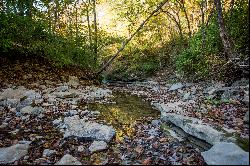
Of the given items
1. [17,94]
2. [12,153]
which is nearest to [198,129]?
[12,153]

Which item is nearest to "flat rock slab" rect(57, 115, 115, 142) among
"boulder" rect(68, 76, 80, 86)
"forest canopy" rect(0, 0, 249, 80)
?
"forest canopy" rect(0, 0, 249, 80)

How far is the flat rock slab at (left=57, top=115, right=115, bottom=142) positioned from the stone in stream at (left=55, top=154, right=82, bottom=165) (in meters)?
1.01

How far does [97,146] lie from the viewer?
5551 mm

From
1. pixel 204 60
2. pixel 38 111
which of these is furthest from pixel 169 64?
pixel 38 111

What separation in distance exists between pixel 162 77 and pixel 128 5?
6492 mm

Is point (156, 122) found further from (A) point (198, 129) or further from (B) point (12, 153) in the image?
(B) point (12, 153)

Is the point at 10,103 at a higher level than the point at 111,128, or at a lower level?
higher

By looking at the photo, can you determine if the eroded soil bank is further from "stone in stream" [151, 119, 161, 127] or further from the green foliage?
the green foliage

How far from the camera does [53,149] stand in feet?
18.4

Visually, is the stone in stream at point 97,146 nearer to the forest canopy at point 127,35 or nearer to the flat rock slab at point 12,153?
the flat rock slab at point 12,153

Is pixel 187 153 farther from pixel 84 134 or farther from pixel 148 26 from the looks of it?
pixel 148 26

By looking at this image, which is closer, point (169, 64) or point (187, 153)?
point (187, 153)

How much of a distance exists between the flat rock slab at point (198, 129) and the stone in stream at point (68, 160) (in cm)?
220

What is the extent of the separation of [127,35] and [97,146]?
1944 cm
